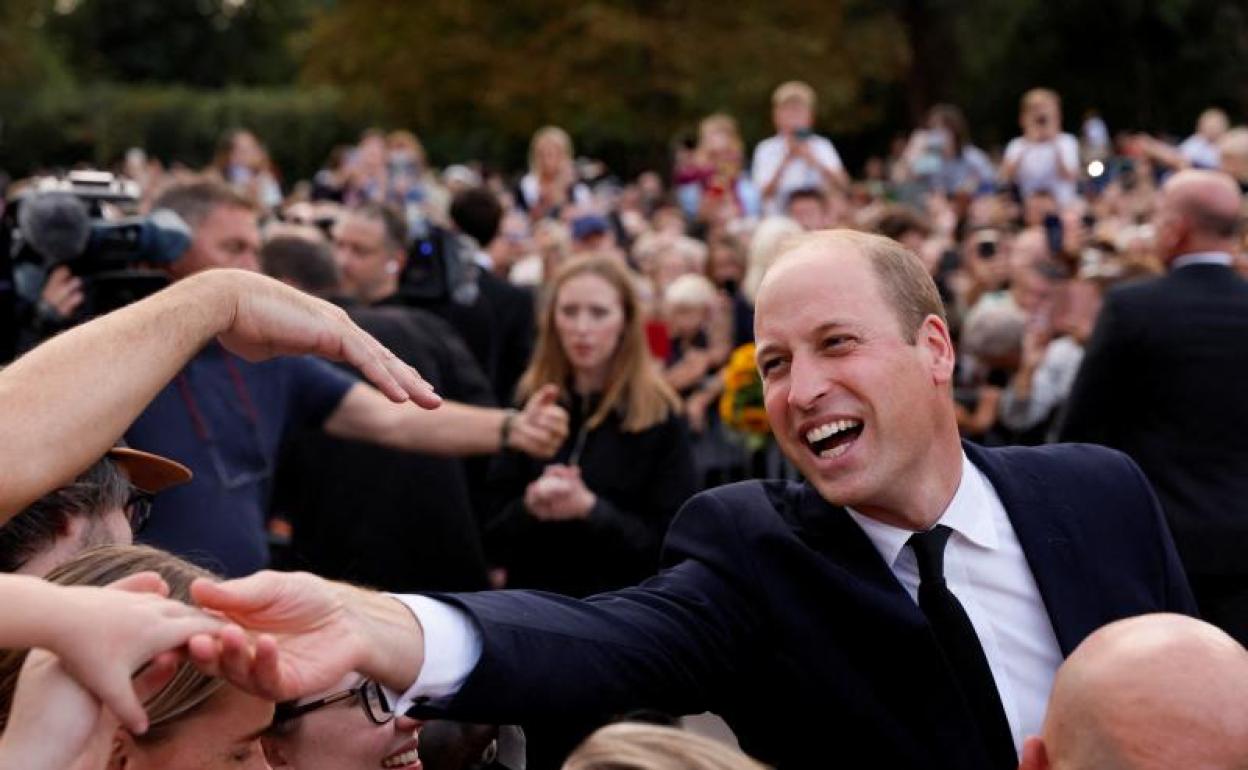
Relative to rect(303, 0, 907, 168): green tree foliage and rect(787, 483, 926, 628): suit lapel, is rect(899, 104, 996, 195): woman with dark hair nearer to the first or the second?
rect(303, 0, 907, 168): green tree foliage

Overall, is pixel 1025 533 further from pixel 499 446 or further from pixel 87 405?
pixel 499 446

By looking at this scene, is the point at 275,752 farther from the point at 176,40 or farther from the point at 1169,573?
the point at 176,40

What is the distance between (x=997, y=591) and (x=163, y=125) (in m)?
48.1

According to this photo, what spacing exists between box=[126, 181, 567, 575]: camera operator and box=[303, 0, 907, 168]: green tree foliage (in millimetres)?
28183

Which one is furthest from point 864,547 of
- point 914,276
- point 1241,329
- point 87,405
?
point 1241,329

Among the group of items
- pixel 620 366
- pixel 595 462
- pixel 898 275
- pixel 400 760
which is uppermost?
pixel 898 275

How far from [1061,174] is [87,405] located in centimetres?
1463

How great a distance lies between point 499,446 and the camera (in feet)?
18.9

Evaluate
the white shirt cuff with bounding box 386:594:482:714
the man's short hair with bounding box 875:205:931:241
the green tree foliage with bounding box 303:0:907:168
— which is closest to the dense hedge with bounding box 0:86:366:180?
the green tree foliage with bounding box 303:0:907:168

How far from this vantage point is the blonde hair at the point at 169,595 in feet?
9.09

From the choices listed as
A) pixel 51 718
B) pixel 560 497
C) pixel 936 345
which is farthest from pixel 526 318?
pixel 51 718

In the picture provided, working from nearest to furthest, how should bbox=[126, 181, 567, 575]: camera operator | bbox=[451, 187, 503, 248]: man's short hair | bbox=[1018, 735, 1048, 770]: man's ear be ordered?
bbox=[1018, 735, 1048, 770]: man's ear < bbox=[126, 181, 567, 575]: camera operator < bbox=[451, 187, 503, 248]: man's short hair

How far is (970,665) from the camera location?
3180mm

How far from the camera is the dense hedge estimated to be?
46750 mm
